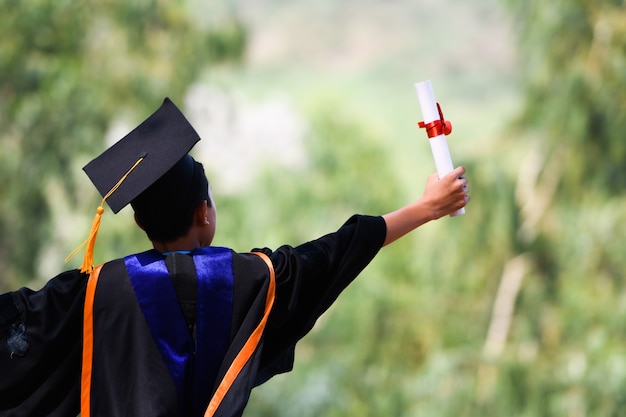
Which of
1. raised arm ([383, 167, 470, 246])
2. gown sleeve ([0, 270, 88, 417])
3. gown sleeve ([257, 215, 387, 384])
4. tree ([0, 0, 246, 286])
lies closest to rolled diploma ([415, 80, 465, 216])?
raised arm ([383, 167, 470, 246])

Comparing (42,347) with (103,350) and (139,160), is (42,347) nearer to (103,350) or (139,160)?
(103,350)

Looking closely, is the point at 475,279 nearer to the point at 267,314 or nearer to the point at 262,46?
the point at 267,314

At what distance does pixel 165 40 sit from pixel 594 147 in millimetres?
3752

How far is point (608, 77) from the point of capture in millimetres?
8672

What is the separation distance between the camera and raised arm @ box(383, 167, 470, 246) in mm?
2459

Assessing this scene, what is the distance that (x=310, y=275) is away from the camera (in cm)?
243

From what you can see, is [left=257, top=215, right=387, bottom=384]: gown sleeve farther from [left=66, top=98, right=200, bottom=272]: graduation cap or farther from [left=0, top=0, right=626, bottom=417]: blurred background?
[left=0, top=0, right=626, bottom=417]: blurred background

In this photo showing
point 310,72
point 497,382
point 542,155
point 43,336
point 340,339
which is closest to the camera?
Answer: point 43,336

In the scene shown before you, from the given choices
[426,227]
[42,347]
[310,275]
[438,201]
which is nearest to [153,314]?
[42,347]

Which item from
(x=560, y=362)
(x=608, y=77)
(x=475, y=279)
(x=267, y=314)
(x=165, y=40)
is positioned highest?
(x=165, y=40)

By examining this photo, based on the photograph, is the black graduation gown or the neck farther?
the neck

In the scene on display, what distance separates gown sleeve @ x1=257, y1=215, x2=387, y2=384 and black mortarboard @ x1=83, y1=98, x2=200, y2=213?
0.31 meters

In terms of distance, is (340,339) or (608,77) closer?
(608,77)

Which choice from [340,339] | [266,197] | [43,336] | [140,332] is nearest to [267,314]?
[140,332]
